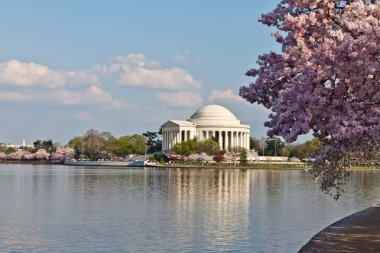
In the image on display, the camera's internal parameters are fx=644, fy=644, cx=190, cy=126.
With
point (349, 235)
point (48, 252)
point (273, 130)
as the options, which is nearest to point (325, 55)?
point (273, 130)

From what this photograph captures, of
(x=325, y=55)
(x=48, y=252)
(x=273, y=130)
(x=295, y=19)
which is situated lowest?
(x=48, y=252)

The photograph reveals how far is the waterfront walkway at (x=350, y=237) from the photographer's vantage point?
19.9 m

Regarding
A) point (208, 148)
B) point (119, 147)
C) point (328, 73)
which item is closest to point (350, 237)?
point (328, 73)

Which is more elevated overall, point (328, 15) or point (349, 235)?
point (328, 15)

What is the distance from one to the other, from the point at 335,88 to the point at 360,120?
0.95 metres

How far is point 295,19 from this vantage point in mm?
15023

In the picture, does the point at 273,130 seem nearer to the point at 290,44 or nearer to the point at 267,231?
the point at 290,44

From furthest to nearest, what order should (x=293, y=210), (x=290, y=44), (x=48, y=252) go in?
(x=293, y=210) → (x=48, y=252) → (x=290, y=44)

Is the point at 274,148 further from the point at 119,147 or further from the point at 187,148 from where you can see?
the point at 119,147

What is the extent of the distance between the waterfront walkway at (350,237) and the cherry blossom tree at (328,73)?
15.5ft

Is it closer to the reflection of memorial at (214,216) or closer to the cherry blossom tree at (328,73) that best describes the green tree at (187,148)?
the reflection of memorial at (214,216)

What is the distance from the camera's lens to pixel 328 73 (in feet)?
45.9

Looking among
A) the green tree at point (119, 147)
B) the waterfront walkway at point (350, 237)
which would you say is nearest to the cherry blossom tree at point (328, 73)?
the waterfront walkway at point (350, 237)

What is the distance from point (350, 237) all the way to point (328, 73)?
992cm
